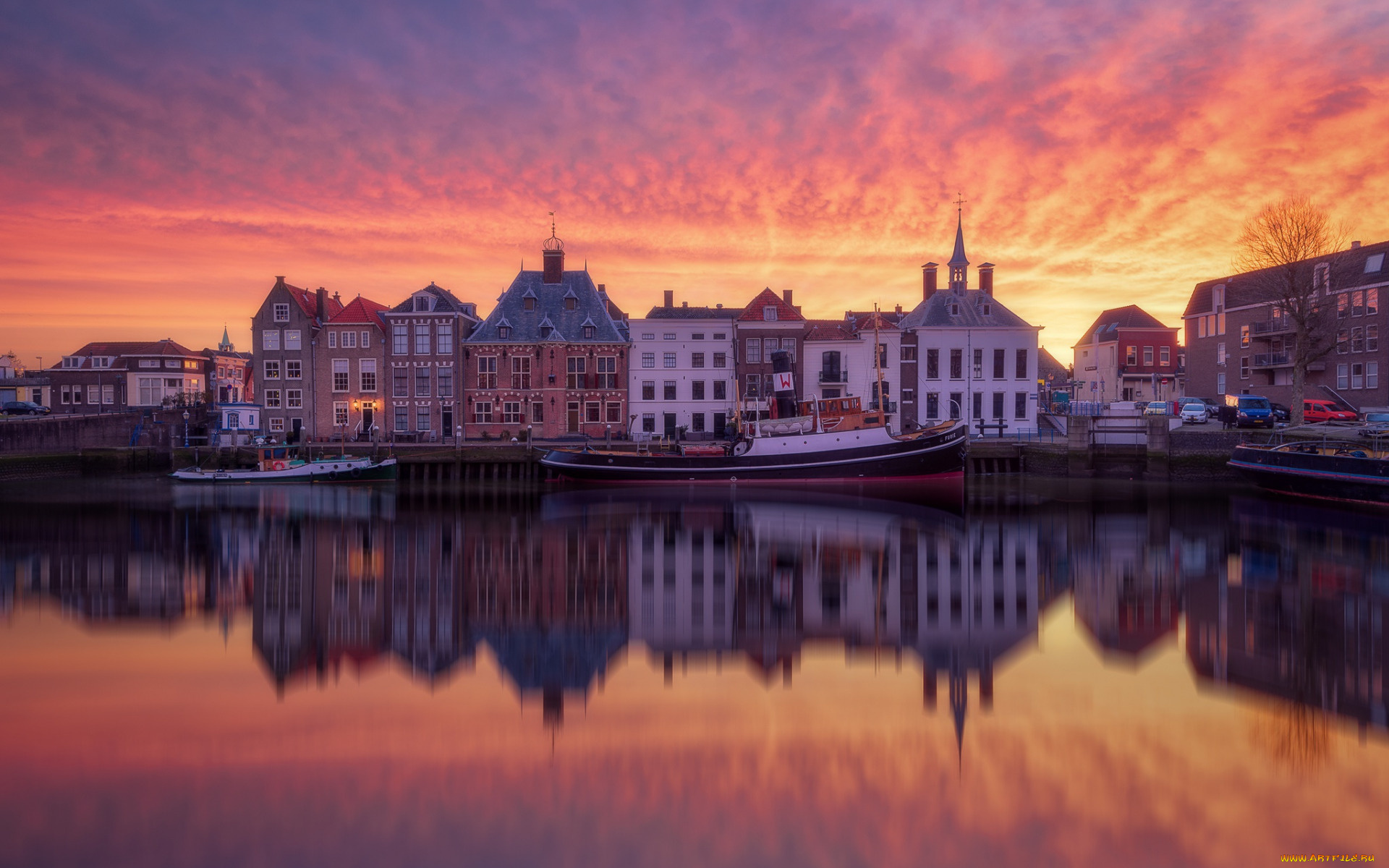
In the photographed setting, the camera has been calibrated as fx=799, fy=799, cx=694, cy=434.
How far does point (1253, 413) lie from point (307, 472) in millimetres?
51220

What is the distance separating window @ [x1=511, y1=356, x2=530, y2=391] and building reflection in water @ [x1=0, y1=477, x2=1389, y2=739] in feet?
72.7

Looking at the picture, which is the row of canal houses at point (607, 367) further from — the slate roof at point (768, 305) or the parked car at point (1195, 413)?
the parked car at point (1195, 413)

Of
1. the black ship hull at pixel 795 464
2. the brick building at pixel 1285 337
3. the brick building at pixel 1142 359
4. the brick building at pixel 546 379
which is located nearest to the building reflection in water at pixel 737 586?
the black ship hull at pixel 795 464

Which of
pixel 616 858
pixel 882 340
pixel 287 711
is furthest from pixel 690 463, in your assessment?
pixel 616 858

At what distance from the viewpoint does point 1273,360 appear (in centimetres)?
5322

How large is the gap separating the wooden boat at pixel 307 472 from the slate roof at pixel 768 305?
23.5 metres

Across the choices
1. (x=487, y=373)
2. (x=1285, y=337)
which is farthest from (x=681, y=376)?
(x=1285, y=337)

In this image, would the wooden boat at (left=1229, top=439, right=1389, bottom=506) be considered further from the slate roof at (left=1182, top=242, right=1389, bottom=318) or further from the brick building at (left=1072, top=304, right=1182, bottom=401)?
the brick building at (left=1072, top=304, right=1182, bottom=401)

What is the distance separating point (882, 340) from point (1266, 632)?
132 ft

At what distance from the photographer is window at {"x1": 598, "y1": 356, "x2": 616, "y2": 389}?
52.4 meters

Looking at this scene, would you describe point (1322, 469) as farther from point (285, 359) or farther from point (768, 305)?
point (285, 359)

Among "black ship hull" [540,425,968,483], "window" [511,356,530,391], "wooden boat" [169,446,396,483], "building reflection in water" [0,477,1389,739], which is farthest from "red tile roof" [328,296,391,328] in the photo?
"building reflection in water" [0,477,1389,739]

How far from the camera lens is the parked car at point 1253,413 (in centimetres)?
4312

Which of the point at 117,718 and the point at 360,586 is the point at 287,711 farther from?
the point at 360,586
